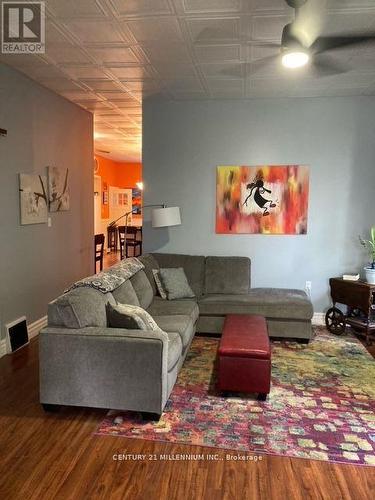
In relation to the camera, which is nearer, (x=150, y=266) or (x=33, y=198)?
(x=33, y=198)

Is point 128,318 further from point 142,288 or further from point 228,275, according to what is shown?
point 228,275

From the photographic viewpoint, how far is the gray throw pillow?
4.25m

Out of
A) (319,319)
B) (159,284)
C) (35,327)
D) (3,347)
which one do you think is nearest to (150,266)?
(159,284)

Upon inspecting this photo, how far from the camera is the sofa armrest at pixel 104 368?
100 inches

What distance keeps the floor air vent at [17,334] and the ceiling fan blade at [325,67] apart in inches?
146

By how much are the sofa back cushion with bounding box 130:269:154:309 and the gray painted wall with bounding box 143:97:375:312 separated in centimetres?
114

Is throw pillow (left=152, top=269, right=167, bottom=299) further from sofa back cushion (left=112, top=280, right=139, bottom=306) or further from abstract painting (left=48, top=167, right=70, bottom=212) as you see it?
abstract painting (left=48, top=167, right=70, bottom=212)

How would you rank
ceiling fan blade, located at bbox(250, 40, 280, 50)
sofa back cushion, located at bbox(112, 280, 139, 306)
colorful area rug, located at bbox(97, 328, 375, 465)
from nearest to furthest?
colorful area rug, located at bbox(97, 328, 375, 465), ceiling fan blade, located at bbox(250, 40, 280, 50), sofa back cushion, located at bbox(112, 280, 139, 306)

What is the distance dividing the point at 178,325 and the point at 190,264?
1.49m

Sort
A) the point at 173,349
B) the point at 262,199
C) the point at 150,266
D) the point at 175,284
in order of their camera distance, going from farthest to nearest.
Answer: the point at 262,199 → the point at 150,266 → the point at 175,284 → the point at 173,349

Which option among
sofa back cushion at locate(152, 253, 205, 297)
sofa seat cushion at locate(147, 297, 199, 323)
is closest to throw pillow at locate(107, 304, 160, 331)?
sofa seat cushion at locate(147, 297, 199, 323)

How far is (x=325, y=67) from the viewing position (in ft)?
11.7

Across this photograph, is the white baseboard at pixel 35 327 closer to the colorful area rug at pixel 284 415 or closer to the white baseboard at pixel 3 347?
the white baseboard at pixel 3 347

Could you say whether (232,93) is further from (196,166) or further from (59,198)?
(59,198)
